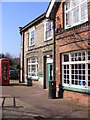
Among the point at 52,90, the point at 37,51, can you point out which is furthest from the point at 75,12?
the point at 37,51

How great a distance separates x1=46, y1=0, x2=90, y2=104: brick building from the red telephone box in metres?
9.76

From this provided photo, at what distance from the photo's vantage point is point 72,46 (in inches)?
474

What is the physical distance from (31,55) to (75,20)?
1000 centimetres

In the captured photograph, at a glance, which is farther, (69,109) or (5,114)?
(69,109)

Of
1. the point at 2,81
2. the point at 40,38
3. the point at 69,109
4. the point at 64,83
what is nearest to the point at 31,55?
the point at 40,38

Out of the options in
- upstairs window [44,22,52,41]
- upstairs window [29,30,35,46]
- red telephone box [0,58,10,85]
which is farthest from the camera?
red telephone box [0,58,10,85]

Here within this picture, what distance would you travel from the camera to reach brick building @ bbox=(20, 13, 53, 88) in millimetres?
17975

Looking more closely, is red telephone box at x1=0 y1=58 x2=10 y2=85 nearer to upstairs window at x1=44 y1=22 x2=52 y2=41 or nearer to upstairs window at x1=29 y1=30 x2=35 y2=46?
upstairs window at x1=29 y1=30 x2=35 y2=46

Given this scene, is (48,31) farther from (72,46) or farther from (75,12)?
(72,46)

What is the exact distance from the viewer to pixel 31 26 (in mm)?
22547

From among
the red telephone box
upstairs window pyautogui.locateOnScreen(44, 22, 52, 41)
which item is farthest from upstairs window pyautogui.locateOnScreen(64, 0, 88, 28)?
the red telephone box

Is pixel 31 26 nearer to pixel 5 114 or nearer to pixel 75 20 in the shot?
pixel 75 20

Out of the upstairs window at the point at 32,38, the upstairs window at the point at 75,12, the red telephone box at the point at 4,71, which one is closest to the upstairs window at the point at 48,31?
the upstairs window at the point at 32,38

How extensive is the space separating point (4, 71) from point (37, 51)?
4.89 m
